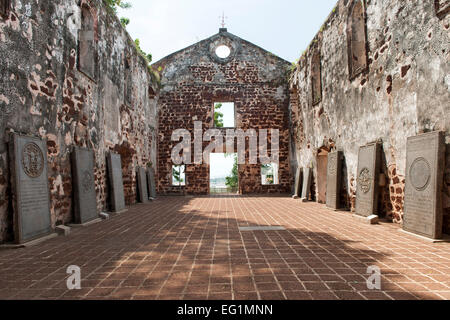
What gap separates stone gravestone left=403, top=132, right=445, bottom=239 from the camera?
157 inches

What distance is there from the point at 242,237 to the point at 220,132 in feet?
32.9

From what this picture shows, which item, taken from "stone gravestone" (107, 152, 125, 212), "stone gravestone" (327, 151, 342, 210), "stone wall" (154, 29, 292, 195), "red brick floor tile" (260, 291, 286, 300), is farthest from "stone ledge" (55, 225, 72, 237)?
"stone wall" (154, 29, 292, 195)

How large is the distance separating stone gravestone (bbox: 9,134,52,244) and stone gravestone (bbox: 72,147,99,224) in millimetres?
1111

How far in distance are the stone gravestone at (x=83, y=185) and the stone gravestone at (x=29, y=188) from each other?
1111 millimetres

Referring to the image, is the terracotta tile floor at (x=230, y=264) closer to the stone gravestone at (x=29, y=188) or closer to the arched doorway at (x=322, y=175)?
the stone gravestone at (x=29, y=188)

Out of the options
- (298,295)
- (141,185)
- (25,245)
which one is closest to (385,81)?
(298,295)

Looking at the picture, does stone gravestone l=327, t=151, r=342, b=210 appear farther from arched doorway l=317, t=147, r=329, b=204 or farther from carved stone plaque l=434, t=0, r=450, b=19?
carved stone plaque l=434, t=0, r=450, b=19

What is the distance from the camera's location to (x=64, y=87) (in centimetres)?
561

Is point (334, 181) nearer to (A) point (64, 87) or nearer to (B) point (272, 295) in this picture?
(B) point (272, 295)

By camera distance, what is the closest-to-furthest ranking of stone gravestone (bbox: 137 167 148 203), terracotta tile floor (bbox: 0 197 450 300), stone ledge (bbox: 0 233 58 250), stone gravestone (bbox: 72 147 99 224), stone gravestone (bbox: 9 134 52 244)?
terracotta tile floor (bbox: 0 197 450 300)
stone ledge (bbox: 0 233 58 250)
stone gravestone (bbox: 9 134 52 244)
stone gravestone (bbox: 72 147 99 224)
stone gravestone (bbox: 137 167 148 203)

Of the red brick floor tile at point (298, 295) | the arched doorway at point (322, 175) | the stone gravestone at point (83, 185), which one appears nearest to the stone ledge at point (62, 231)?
the stone gravestone at point (83, 185)

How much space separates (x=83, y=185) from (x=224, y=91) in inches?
383
